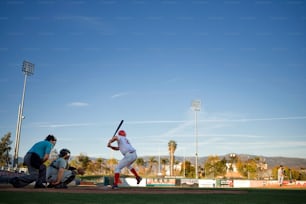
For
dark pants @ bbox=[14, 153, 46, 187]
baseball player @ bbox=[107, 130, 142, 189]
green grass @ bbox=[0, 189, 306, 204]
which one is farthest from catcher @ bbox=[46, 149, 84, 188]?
green grass @ bbox=[0, 189, 306, 204]

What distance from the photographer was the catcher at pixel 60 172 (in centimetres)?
893

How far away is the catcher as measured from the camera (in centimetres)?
893

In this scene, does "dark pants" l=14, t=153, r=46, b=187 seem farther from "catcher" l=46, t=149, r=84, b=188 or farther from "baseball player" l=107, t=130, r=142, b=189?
"baseball player" l=107, t=130, r=142, b=189

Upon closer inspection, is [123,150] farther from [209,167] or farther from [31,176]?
[209,167]

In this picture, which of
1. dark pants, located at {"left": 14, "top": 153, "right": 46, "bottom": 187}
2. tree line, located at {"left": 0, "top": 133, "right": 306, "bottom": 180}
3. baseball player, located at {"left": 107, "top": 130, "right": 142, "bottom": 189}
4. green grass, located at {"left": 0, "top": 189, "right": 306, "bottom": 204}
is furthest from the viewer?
tree line, located at {"left": 0, "top": 133, "right": 306, "bottom": 180}

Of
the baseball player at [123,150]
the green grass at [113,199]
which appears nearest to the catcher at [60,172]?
the baseball player at [123,150]

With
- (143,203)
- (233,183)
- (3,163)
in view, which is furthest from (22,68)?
(3,163)

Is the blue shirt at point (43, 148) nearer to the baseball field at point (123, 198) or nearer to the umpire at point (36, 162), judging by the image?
the umpire at point (36, 162)

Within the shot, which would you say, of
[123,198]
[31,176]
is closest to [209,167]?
[31,176]

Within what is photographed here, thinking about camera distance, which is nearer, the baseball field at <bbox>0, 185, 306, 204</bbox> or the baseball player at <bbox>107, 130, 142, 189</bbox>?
the baseball field at <bbox>0, 185, 306, 204</bbox>

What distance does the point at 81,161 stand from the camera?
292ft

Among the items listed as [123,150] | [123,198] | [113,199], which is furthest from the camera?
[123,150]

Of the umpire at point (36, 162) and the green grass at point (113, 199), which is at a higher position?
the umpire at point (36, 162)

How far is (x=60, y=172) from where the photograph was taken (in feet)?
29.2
